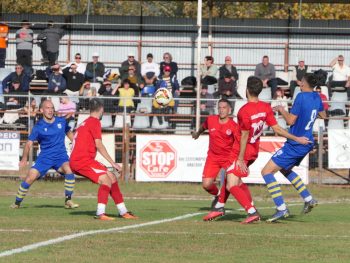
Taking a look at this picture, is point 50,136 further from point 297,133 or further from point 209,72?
point 209,72

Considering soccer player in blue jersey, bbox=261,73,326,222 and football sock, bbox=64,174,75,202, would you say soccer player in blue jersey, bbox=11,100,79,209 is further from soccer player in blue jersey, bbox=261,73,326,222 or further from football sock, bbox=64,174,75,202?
soccer player in blue jersey, bbox=261,73,326,222

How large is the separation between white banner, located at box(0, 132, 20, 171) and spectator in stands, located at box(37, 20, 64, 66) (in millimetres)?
7333

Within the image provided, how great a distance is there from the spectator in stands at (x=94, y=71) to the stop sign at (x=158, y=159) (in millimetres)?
6216

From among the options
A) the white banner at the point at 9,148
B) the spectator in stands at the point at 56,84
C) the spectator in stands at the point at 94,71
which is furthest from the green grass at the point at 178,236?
the spectator in stands at the point at 94,71

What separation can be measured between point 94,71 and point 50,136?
43.8 feet

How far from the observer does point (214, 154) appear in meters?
16.3

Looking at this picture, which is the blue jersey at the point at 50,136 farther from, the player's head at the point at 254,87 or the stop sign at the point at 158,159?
the stop sign at the point at 158,159

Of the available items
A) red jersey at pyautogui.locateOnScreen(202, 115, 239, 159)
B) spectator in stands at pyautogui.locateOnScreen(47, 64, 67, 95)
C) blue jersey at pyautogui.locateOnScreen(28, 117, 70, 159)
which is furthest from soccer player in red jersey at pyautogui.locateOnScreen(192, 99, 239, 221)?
spectator in stands at pyautogui.locateOnScreen(47, 64, 67, 95)

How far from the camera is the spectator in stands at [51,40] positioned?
32.3 metres

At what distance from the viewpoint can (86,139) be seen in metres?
15.0

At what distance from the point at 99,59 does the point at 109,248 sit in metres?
24.1

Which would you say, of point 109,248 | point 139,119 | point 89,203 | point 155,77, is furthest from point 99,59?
point 109,248

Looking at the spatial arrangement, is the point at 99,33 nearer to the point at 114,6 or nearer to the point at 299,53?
the point at 299,53

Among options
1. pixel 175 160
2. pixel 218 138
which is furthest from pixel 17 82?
pixel 218 138
